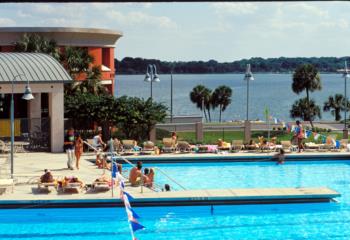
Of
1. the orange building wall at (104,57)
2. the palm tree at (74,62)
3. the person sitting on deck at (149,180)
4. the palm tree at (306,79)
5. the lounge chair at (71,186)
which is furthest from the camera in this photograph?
the palm tree at (306,79)

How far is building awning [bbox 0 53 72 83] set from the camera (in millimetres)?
26250

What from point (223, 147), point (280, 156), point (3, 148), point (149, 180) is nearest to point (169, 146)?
point (223, 147)

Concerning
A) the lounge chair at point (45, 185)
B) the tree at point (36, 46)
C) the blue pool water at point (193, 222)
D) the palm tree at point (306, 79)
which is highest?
the tree at point (36, 46)

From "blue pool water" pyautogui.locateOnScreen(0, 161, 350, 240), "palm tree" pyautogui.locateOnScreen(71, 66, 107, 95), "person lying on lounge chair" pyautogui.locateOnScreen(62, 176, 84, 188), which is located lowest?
"blue pool water" pyautogui.locateOnScreen(0, 161, 350, 240)

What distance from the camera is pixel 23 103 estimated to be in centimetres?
3297

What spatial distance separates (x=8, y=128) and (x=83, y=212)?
11.8 metres

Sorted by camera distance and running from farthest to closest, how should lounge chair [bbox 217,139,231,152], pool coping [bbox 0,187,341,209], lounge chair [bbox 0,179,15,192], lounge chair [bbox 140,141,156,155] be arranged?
1. lounge chair [bbox 217,139,231,152]
2. lounge chair [bbox 140,141,156,155]
3. lounge chair [bbox 0,179,15,192]
4. pool coping [bbox 0,187,341,209]

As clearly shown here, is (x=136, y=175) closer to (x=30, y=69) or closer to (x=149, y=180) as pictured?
(x=149, y=180)

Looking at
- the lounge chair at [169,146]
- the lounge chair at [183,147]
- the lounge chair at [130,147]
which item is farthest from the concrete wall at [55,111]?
the lounge chair at [183,147]

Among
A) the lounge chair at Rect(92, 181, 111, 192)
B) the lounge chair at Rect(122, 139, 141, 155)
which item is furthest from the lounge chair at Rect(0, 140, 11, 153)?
the lounge chair at Rect(92, 181, 111, 192)

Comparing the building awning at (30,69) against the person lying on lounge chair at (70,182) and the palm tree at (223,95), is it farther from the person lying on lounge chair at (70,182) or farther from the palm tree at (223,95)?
the palm tree at (223,95)

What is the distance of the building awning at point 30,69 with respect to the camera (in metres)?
26.2

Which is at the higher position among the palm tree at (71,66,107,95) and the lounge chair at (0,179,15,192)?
the palm tree at (71,66,107,95)

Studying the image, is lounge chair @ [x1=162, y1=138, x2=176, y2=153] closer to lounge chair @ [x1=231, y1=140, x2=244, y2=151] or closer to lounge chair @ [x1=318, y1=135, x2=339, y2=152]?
lounge chair @ [x1=231, y1=140, x2=244, y2=151]
